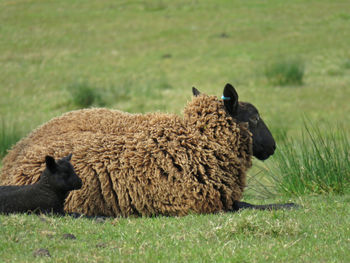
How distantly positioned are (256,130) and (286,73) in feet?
53.2

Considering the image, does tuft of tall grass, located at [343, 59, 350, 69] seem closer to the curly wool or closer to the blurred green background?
the blurred green background

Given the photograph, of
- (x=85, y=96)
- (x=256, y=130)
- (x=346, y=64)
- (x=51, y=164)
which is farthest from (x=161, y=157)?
(x=346, y=64)

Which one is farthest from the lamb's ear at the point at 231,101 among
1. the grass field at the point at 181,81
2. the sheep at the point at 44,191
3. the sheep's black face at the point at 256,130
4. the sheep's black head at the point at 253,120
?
the sheep at the point at 44,191

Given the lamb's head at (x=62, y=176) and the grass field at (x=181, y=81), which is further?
the lamb's head at (x=62, y=176)

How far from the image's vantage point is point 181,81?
2561 centimetres

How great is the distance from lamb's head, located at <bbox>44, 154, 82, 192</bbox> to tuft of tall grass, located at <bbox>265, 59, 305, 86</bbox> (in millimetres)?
Answer: 17711

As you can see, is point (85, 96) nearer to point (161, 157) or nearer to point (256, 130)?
point (256, 130)

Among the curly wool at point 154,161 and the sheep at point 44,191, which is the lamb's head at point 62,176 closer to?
the sheep at point 44,191

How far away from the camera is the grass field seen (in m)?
5.41

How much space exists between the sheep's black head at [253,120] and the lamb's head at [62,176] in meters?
2.13

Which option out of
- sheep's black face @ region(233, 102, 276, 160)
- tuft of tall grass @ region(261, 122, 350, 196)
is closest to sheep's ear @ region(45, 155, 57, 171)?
sheep's black face @ region(233, 102, 276, 160)

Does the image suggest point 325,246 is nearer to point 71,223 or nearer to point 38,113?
point 71,223

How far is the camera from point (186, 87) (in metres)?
24.4

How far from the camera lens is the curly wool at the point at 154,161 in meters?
7.12
